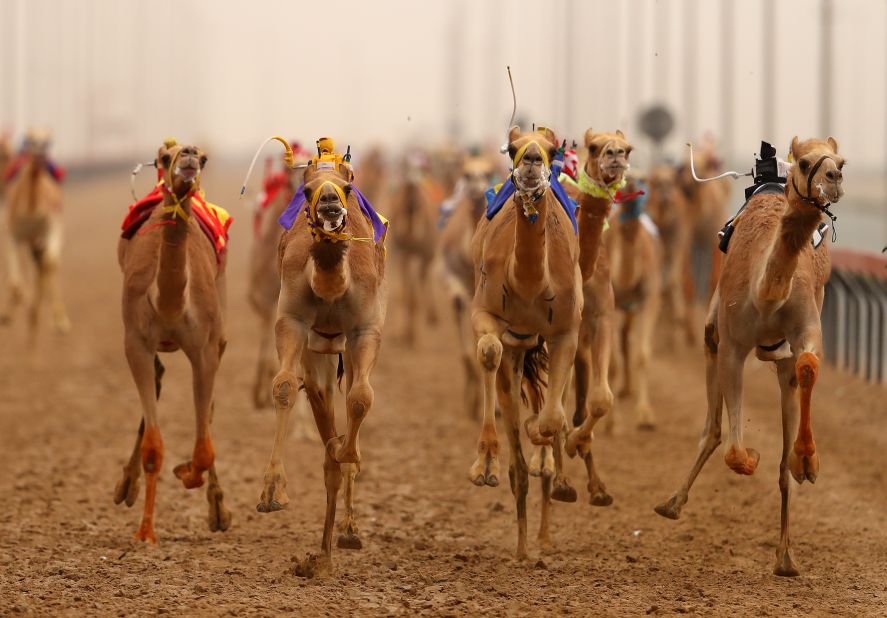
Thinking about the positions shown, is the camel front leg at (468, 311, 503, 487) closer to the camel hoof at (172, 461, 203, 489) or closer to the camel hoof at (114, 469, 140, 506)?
the camel hoof at (172, 461, 203, 489)

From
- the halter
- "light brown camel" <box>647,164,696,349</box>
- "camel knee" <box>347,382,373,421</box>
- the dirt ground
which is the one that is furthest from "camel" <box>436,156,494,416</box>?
the halter

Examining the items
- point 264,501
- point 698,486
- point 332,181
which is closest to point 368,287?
point 332,181

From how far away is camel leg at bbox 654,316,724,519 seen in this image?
9.41m

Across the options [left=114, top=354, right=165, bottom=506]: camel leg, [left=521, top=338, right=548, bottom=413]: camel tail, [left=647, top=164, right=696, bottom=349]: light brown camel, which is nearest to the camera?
[left=521, top=338, right=548, bottom=413]: camel tail

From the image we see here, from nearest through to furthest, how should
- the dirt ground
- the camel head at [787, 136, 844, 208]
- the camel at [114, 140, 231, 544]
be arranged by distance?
1. the camel head at [787, 136, 844, 208]
2. the dirt ground
3. the camel at [114, 140, 231, 544]

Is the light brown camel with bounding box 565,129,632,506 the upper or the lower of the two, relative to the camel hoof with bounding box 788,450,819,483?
upper

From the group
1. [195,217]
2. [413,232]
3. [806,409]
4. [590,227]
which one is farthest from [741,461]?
[413,232]

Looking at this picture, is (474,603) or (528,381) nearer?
(474,603)

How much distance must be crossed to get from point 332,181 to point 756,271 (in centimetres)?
246

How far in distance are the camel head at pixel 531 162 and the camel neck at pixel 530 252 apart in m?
0.17

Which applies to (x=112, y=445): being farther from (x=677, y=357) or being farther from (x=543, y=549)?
(x=677, y=357)

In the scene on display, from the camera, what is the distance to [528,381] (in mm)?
10070

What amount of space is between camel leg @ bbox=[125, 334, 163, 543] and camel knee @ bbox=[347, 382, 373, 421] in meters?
1.41

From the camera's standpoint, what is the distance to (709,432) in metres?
9.59
